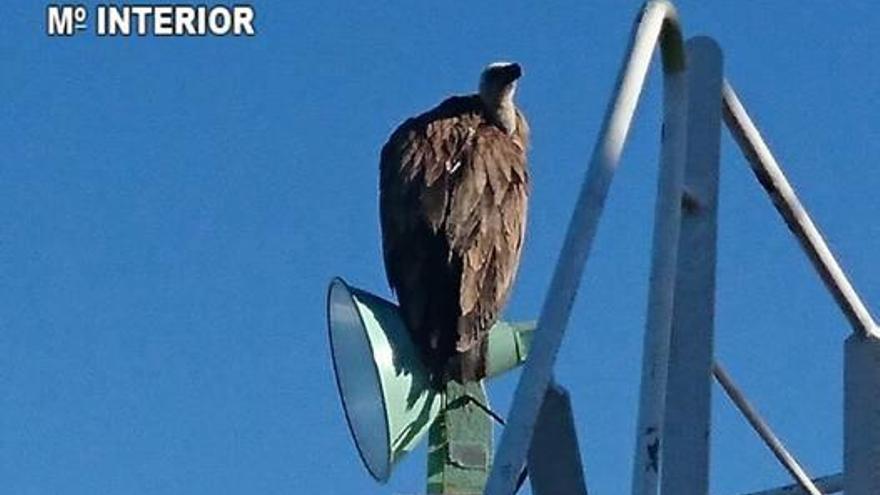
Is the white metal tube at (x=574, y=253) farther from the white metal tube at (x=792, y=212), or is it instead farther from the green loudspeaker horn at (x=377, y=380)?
the green loudspeaker horn at (x=377, y=380)

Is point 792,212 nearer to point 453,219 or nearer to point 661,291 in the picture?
point 661,291

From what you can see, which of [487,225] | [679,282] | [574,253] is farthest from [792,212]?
[487,225]

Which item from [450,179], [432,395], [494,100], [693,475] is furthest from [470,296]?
[693,475]

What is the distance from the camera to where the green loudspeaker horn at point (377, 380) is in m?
4.43

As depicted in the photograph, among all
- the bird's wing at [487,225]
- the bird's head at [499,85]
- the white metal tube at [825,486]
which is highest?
the bird's head at [499,85]

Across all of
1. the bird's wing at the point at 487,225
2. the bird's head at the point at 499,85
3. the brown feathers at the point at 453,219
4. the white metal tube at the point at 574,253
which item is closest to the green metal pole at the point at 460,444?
the brown feathers at the point at 453,219

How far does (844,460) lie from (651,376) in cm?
90

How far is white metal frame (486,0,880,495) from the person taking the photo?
9.73 feet

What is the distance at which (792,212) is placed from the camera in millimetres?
3893

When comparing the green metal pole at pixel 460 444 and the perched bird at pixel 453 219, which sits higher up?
the perched bird at pixel 453 219

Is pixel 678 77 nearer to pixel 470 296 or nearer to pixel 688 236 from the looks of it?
pixel 688 236

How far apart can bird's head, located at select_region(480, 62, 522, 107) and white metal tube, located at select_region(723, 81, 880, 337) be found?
4864 mm

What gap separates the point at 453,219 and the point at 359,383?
7.98 ft

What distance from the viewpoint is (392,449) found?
14.5ft
